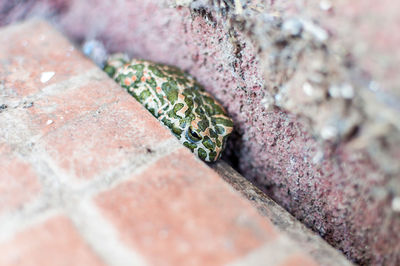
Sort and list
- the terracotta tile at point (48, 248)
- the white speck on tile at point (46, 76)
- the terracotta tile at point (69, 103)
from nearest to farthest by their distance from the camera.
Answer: the terracotta tile at point (48, 248), the terracotta tile at point (69, 103), the white speck on tile at point (46, 76)

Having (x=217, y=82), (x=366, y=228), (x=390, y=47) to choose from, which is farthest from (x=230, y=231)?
(x=217, y=82)

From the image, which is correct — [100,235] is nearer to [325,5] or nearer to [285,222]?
[285,222]

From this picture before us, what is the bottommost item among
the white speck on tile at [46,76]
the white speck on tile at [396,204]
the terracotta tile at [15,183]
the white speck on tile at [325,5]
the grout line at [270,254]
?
the terracotta tile at [15,183]

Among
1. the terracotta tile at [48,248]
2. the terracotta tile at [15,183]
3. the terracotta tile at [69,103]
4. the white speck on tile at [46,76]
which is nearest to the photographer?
the terracotta tile at [48,248]

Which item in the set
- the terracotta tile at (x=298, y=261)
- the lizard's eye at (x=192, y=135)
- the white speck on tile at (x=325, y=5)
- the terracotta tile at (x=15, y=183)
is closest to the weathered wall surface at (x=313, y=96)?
the white speck on tile at (x=325, y=5)

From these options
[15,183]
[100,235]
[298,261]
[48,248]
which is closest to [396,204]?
[298,261]

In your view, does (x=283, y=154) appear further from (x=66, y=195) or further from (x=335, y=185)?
(x=66, y=195)

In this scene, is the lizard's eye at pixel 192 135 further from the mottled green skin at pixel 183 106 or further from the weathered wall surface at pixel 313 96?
the weathered wall surface at pixel 313 96
